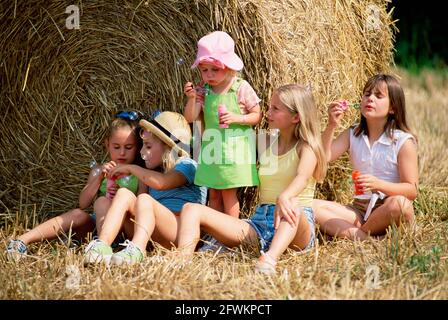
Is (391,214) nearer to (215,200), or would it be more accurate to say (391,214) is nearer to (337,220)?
(337,220)

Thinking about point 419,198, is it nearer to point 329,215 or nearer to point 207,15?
point 329,215

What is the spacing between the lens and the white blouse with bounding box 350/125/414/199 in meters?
4.57

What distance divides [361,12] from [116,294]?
282 centimetres

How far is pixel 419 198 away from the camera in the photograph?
17.2 feet

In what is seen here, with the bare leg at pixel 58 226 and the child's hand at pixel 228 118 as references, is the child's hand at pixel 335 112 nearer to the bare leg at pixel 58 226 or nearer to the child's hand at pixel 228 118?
the child's hand at pixel 228 118

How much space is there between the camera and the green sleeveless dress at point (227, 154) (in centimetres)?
450

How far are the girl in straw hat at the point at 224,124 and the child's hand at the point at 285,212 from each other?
458 millimetres

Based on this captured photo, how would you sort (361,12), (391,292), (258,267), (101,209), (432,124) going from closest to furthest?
(391,292) < (258,267) < (101,209) < (361,12) < (432,124)

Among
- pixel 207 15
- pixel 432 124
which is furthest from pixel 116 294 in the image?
pixel 432 124

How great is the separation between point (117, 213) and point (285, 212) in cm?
88

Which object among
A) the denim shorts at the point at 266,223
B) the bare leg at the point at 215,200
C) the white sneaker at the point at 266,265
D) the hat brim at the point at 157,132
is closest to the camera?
the white sneaker at the point at 266,265

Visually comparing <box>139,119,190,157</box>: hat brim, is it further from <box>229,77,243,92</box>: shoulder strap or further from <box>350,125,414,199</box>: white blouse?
<box>350,125,414,199</box>: white blouse

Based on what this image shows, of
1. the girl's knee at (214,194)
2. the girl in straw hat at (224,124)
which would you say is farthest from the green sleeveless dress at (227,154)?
the girl's knee at (214,194)

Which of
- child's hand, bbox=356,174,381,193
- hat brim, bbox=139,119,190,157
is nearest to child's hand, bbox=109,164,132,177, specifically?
hat brim, bbox=139,119,190,157
